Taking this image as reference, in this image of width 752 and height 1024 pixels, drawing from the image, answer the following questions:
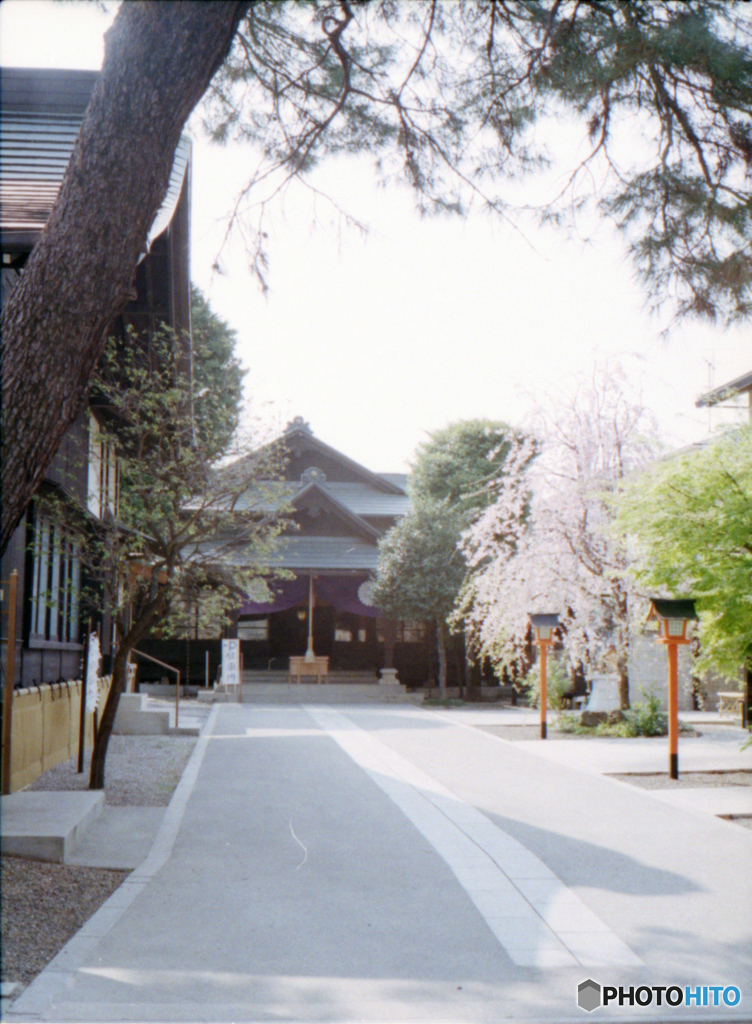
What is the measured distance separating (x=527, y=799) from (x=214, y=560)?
4.58 m

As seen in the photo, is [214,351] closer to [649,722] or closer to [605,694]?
[605,694]

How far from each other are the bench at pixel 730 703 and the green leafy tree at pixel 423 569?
23.2ft

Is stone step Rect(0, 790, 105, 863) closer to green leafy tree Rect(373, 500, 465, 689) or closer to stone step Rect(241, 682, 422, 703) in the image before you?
stone step Rect(241, 682, 422, 703)

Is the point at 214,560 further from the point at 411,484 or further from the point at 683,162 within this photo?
the point at 411,484

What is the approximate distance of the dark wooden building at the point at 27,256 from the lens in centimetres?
773

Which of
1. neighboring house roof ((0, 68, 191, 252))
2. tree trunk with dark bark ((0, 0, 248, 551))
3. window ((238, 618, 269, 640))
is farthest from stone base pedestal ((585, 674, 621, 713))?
tree trunk with dark bark ((0, 0, 248, 551))

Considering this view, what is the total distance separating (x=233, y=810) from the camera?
29.3ft

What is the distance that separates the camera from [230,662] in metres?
23.4

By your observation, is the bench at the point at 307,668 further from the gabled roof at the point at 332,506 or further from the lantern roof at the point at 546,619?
the lantern roof at the point at 546,619

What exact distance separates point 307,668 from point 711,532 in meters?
18.6

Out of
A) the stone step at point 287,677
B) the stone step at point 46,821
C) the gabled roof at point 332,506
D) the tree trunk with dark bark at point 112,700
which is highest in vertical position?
the gabled roof at point 332,506

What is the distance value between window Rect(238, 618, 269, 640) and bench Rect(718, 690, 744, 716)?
571 inches

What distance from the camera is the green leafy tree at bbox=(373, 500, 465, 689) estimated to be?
24.4 meters

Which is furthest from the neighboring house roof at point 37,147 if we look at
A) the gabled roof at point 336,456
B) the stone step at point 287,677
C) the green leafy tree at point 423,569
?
the gabled roof at point 336,456
